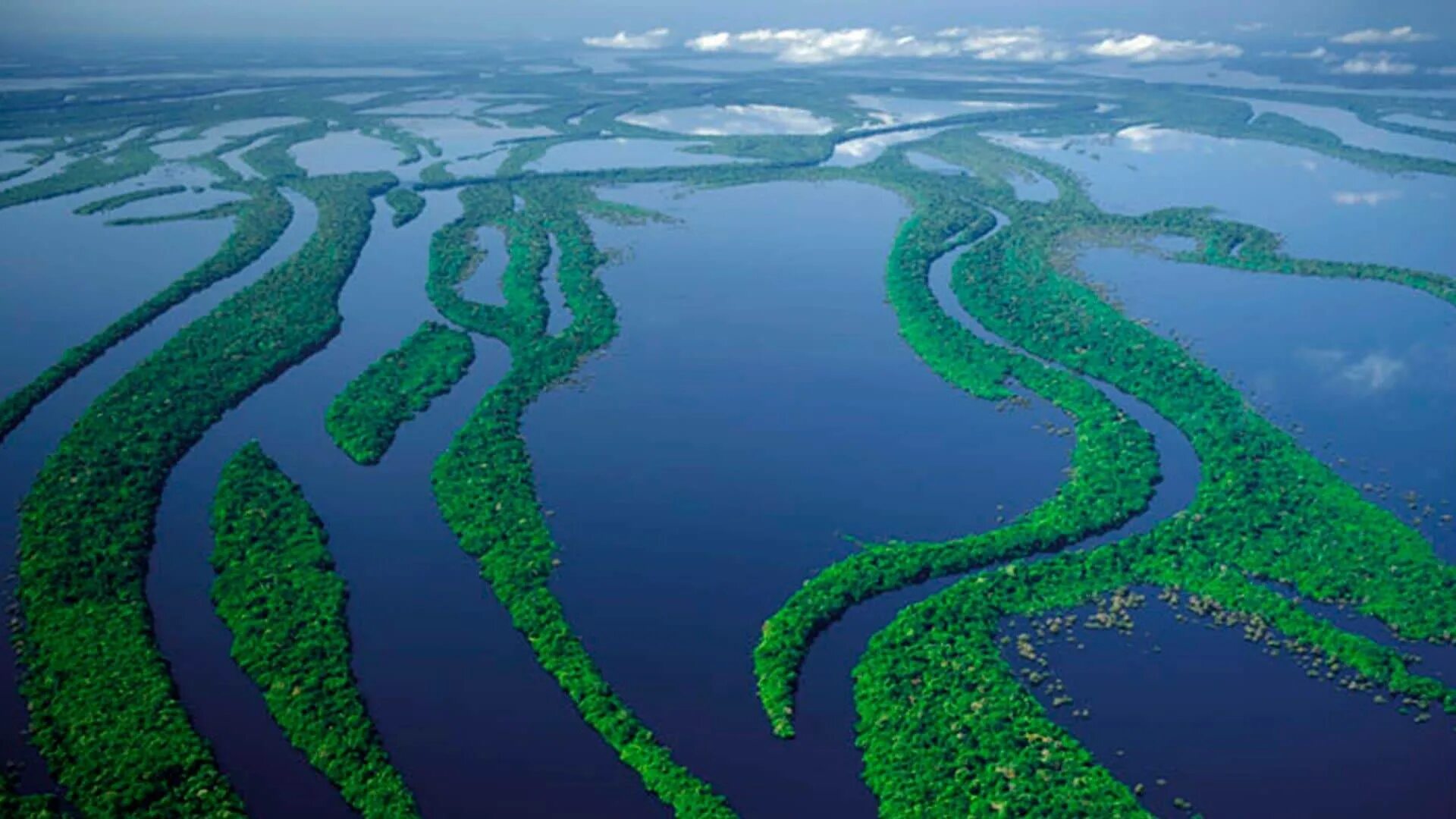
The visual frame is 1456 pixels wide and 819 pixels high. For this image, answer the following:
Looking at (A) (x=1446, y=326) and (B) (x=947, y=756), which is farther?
(A) (x=1446, y=326)

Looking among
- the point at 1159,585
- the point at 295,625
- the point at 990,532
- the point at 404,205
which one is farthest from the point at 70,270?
the point at 1159,585

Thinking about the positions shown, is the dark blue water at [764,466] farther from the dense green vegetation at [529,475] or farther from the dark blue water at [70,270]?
the dark blue water at [70,270]

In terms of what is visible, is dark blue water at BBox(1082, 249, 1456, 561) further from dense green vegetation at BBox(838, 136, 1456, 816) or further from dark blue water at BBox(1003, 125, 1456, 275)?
dark blue water at BBox(1003, 125, 1456, 275)

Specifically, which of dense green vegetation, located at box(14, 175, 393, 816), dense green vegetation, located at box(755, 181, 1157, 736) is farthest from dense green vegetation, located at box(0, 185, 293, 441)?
dense green vegetation, located at box(755, 181, 1157, 736)

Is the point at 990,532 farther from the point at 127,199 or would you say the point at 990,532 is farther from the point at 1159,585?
the point at 127,199

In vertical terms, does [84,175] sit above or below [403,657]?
above

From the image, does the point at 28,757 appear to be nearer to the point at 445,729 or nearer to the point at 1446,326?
the point at 445,729

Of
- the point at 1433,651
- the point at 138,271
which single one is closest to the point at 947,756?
the point at 1433,651
